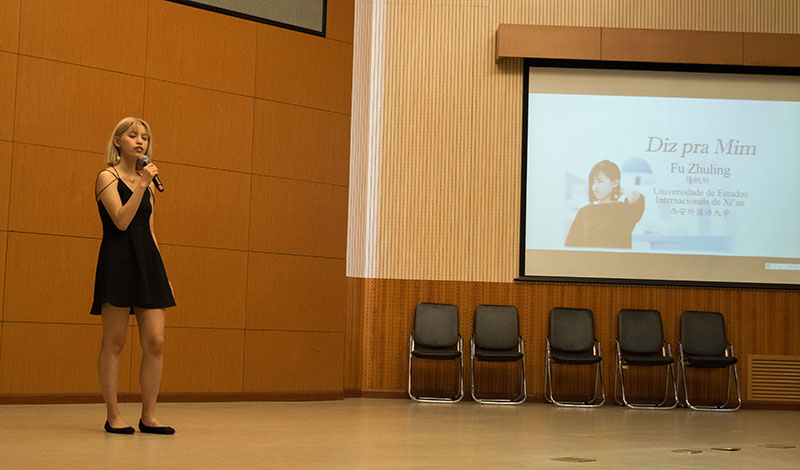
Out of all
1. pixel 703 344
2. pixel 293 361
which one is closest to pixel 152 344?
pixel 293 361

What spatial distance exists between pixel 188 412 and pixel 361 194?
9.28 ft

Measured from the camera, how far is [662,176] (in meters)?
7.84

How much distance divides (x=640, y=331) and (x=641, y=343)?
0.11m

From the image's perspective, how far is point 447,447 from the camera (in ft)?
12.6

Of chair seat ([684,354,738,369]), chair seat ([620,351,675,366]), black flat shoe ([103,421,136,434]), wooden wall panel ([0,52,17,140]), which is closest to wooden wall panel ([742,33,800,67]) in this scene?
chair seat ([684,354,738,369])

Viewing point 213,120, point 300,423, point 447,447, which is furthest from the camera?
point 213,120

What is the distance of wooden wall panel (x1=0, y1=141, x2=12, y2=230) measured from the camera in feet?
18.1

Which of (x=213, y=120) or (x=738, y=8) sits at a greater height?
(x=738, y=8)

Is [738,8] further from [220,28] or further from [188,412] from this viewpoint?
[188,412]

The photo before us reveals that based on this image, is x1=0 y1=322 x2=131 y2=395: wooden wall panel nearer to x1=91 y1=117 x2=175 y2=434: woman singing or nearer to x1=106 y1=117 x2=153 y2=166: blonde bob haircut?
x1=91 y1=117 x2=175 y2=434: woman singing

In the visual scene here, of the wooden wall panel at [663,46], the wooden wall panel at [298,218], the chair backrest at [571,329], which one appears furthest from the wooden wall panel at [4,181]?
the wooden wall panel at [663,46]

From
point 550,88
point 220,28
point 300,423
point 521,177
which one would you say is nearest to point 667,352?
point 521,177

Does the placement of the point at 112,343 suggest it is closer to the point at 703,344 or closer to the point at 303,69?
the point at 303,69

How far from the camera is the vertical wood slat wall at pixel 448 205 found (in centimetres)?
766
